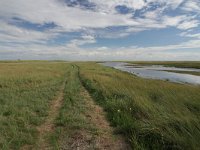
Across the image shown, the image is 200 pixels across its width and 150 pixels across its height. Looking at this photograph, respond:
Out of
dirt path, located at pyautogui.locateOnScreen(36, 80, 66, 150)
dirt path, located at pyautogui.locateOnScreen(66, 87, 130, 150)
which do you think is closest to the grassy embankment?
dirt path, located at pyautogui.locateOnScreen(66, 87, 130, 150)

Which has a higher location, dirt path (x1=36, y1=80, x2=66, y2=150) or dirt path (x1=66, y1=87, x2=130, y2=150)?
dirt path (x1=66, y1=87, x2=130, y2=150)

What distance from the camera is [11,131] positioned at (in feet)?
20.1

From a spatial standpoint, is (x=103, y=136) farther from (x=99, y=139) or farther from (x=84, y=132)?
(x=84, y=132)

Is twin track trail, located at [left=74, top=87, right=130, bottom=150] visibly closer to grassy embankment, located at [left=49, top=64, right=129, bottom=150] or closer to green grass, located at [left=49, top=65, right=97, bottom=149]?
grassy embankment, located at [left=49, top=64, right=129, bottom=150]

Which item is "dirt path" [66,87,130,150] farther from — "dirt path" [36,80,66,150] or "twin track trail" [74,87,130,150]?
"dirt path" [36,80,66,150]

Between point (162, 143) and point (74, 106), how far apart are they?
537 cm

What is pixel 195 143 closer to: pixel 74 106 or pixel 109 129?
pixel 109 129

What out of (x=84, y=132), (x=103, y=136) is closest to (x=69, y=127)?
(x=84, y=132)

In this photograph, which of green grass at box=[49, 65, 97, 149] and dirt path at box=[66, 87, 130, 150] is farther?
green grass at box=[49, 65, 97, 149]

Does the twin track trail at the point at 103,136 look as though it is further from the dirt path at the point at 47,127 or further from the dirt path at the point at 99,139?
the dirt path at the point at 47,127

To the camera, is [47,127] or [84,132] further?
[47,127]

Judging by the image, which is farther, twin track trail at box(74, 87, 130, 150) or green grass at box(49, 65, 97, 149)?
green grass at box(49, 65, 97, 149)

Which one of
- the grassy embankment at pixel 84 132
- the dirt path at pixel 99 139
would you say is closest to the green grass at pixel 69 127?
the grassy embankment at pixel 84 132

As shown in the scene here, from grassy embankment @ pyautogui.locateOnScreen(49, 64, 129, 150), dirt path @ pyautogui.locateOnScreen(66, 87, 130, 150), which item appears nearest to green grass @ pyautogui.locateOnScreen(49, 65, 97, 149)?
grassy embankment @ pyautogui.locateOnScreen(49, 64, 129, 150)
